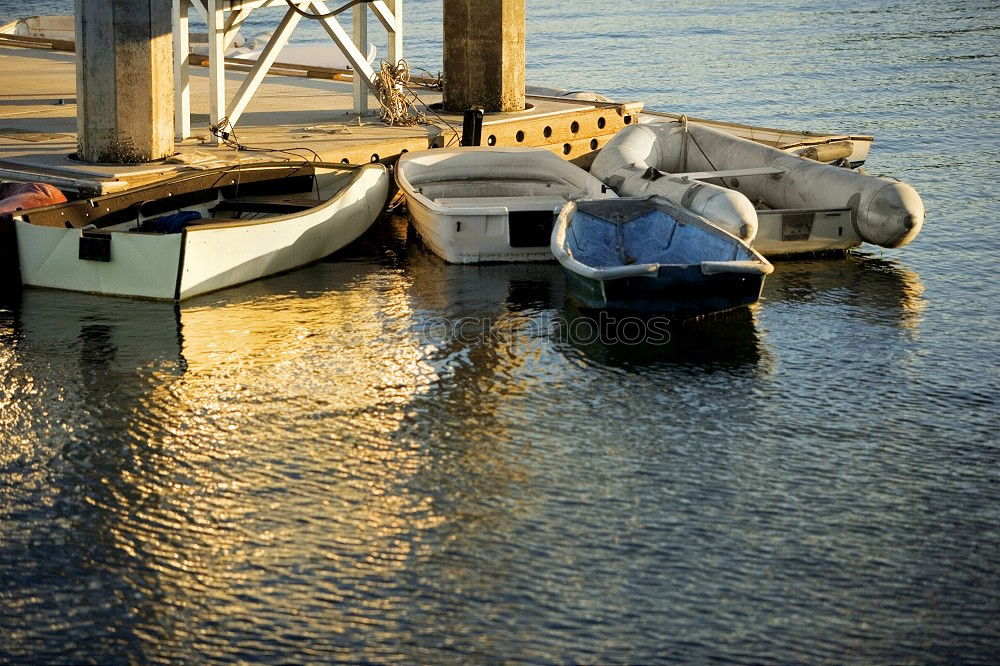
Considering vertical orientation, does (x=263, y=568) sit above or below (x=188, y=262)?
below

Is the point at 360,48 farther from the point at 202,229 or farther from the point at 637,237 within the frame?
the point at 202,229

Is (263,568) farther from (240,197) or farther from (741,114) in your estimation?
(741,114)

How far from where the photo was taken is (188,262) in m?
11.6

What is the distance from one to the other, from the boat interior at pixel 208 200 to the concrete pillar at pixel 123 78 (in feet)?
3.16

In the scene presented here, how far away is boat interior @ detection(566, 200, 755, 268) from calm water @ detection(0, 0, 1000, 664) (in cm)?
60

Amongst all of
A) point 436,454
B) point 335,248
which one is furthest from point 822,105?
point 436,454

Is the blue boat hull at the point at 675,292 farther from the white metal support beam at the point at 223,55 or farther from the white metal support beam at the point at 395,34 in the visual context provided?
the white metal support beam at the point at 395,34

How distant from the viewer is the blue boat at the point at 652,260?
1093 centimetres

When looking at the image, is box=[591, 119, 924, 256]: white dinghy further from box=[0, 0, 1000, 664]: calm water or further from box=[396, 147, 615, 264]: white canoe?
box=[396, 147, 615, 264]: white canoe

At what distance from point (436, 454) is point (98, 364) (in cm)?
332

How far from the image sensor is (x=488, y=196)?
15.1m

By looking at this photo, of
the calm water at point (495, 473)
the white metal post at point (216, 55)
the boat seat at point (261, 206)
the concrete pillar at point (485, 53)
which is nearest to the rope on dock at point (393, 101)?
the concrete pillar at point (485, 53)

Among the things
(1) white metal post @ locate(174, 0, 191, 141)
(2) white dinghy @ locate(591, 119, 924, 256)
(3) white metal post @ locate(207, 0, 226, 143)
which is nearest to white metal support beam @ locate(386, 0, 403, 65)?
(3) white metal post @ locate(207, 0, 226, 143)

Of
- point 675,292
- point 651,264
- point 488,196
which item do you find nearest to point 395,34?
point 488,196
